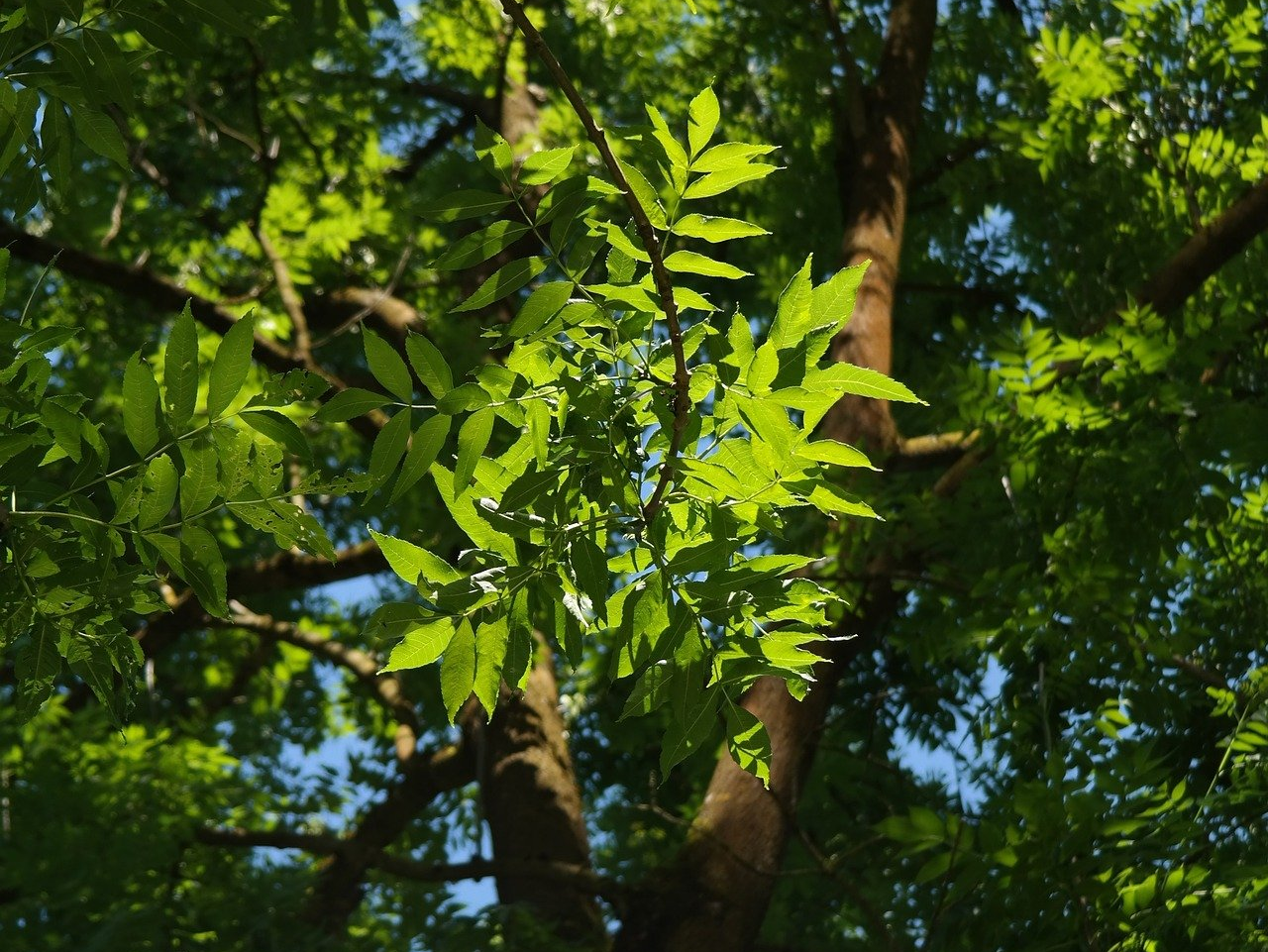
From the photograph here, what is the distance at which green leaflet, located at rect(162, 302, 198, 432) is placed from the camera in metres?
1.53

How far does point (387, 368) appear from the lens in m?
1.60

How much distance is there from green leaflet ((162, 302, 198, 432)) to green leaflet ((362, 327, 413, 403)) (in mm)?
195

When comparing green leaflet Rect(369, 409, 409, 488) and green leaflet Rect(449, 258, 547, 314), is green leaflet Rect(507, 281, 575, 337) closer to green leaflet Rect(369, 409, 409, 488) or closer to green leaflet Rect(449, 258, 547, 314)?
green leaflet Rect(449, 258, 547, 314)

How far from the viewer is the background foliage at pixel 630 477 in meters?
1.62

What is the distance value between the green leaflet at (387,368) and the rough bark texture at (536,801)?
3.39 meters

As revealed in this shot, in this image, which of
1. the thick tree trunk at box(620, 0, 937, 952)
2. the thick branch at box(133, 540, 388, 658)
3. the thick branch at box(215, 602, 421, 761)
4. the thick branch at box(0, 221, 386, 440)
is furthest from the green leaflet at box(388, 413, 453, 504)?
the thick branch at box(215, 602, 421, 761)

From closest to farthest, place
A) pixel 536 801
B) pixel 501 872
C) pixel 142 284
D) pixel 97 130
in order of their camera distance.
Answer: pixel 97 130 → pixel 501 872 → pixel 536 801 → pixel 142 284

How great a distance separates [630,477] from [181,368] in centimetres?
54

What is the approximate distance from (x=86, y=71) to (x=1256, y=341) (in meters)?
4.35

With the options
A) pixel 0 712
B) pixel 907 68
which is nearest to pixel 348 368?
pixel 0 712

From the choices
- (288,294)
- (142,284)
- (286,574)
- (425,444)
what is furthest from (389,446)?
(288,294)

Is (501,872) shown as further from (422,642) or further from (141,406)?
(141,406)

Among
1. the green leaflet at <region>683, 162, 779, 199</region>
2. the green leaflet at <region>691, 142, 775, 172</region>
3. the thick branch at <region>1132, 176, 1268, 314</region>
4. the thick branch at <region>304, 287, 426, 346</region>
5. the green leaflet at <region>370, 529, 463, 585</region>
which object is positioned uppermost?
the thick branch at <region>304, 287, 426, 346</region>

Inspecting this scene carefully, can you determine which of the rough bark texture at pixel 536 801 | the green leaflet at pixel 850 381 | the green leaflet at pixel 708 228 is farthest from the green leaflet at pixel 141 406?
the rough bark texture at pixel 536 801
